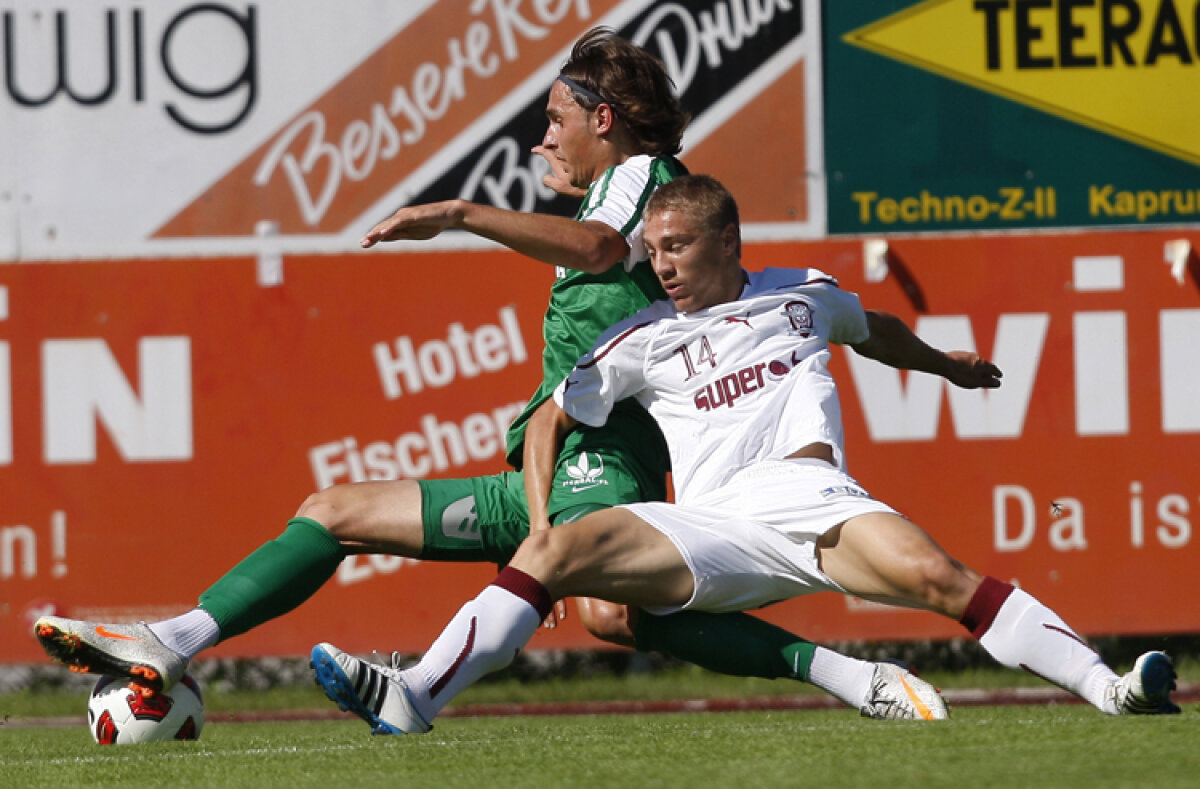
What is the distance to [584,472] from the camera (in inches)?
148

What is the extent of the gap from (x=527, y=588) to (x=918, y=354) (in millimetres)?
1180

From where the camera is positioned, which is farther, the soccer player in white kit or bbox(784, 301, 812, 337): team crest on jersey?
bbox(784, 301, 812, 337): team crest on jersey

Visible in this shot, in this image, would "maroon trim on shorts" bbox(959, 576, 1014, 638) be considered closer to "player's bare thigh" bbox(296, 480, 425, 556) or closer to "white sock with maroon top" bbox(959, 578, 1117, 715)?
"white sock with maroon top" bbox(959, 578, 1117, 715)

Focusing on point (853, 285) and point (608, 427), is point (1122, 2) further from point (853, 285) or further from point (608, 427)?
point (608, 427)

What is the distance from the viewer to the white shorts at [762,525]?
11.1 ft

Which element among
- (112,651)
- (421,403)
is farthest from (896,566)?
(421,403)

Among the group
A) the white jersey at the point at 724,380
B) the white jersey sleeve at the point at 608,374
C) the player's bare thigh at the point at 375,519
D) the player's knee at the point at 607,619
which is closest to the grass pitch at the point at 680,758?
the player's knee at the point at 607,619

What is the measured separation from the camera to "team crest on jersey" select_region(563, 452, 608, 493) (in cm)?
372

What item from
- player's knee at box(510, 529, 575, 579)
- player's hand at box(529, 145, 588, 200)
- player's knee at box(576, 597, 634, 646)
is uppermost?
player's hand at box(529, 145, 588, 200)

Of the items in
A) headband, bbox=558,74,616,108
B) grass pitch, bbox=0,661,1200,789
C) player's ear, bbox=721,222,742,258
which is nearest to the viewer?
grass pitch, bbox=0,661,1200,789

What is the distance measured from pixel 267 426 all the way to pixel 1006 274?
2.44m

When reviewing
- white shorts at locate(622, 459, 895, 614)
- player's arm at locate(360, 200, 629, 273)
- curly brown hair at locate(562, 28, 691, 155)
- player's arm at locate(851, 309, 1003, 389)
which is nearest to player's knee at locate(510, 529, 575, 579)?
white shorts at locate(622, 459, 895, 614)

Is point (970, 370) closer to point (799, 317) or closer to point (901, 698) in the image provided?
point (799, 317)

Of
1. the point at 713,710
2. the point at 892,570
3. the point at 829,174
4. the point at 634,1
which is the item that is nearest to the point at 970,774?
the point at 892,570
